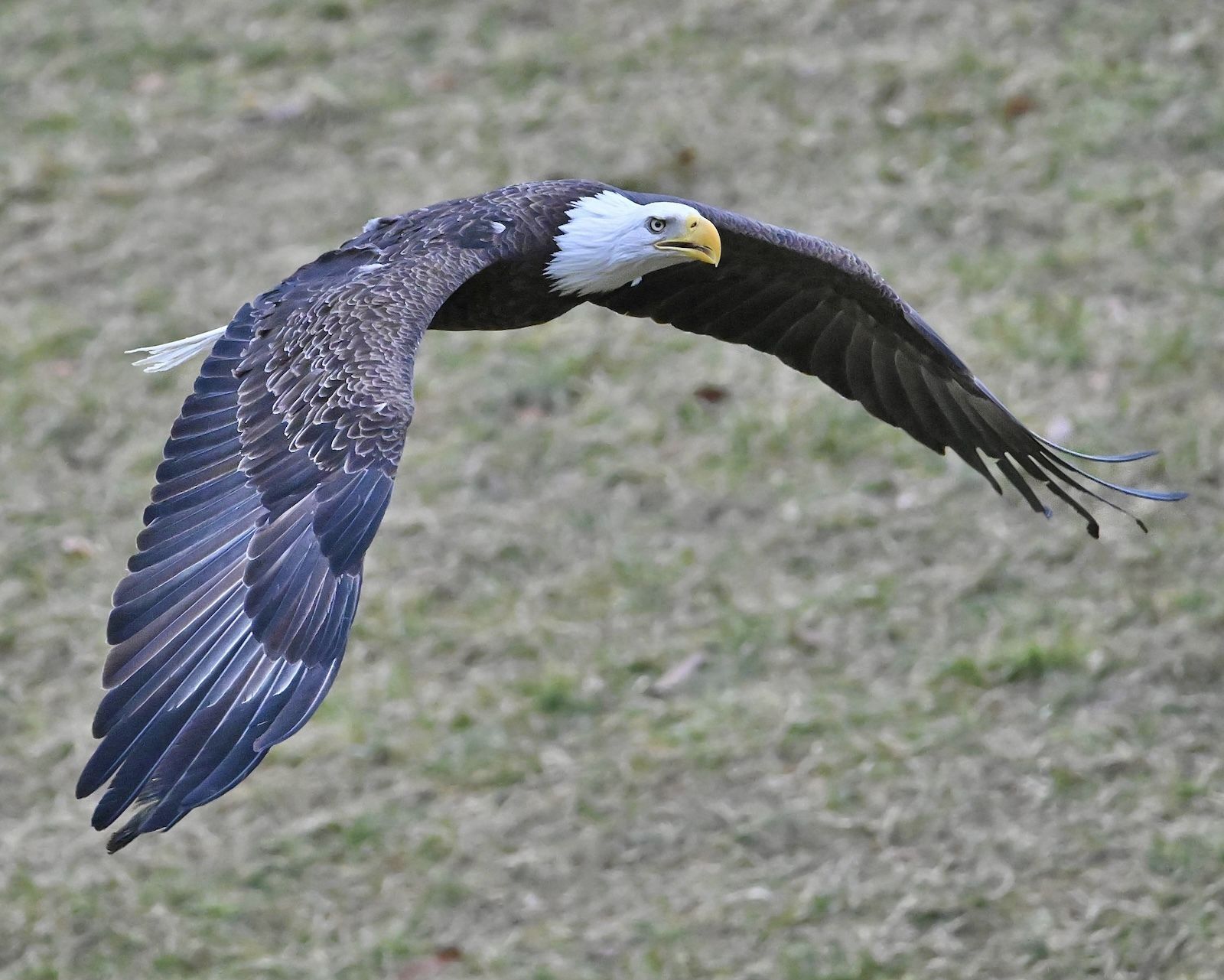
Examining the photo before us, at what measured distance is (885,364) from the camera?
493 centimetres

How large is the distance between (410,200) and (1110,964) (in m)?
4.49

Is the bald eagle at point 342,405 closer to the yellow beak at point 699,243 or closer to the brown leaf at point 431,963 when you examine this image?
the yellow beak at point 699,243

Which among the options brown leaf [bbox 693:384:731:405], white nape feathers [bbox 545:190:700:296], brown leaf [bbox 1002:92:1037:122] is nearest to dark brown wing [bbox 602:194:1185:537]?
white nape feathers [bbox 545:190:700:296]

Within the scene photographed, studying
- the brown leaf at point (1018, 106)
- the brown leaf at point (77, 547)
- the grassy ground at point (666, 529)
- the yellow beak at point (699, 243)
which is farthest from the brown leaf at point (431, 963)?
the brown leaf at point (1018, 106)

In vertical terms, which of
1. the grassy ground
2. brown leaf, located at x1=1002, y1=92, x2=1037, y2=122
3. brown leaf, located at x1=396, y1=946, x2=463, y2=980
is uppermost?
brown leaf, located at x1=1002, y1=92, x2=1037, y2=122

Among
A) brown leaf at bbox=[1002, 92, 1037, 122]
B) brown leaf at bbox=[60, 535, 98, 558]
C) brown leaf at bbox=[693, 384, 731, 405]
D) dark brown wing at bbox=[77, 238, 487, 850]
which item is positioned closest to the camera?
dark brown wing at bbox=[77, 238, 487, 850]

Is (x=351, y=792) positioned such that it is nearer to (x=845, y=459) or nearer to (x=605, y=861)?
(x=605, y=861)

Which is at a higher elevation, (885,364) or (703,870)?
(885,364)

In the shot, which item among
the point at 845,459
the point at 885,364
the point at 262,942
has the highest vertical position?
the point at 885,364

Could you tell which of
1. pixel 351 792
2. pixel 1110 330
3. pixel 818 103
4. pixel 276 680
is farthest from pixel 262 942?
pixel 818 103

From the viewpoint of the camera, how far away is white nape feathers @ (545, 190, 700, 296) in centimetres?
446

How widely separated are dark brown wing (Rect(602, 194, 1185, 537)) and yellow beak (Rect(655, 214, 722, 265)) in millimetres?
295

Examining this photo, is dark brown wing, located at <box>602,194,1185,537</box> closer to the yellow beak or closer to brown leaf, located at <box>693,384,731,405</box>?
the yellow beak

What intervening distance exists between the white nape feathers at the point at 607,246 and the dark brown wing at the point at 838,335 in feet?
0.91
